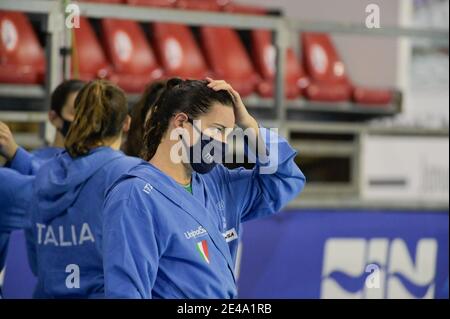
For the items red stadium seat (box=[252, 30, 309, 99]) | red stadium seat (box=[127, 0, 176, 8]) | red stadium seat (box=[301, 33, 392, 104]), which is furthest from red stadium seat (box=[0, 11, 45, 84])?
red stadium seat (box=[301, 33, 392, 104])

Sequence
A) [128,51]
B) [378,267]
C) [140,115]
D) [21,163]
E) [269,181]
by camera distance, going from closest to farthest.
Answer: [269,181] → [140,115] → [21,163] → [378,267] → [128,51]

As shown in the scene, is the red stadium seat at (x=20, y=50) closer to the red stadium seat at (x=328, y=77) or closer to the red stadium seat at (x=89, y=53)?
the red stadium seat at (x=89, y=53)

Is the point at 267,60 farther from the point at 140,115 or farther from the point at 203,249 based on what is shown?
the point at 203,249

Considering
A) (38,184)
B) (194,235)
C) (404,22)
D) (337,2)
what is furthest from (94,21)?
(194,235)

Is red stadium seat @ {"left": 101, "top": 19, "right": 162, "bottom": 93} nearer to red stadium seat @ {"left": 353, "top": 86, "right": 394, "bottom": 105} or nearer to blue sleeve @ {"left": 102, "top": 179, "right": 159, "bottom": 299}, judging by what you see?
red stadium seat @ {"left": 353, "top": 86, "right": 394, "bottom": 105}

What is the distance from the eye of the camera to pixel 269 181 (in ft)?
9.36

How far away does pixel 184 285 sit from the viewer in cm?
248

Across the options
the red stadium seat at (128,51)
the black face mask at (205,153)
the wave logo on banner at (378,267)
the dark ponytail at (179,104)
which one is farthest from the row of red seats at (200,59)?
the black face mask at (205,153)

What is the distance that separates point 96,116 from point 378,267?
2.29 meters

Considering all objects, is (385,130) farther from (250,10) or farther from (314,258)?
(250,10)

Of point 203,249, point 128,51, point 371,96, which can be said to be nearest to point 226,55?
point 128,51

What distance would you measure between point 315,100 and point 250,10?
105 centimetres

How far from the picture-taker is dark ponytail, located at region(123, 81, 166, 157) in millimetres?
3516

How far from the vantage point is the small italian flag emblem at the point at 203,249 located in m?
2.53
